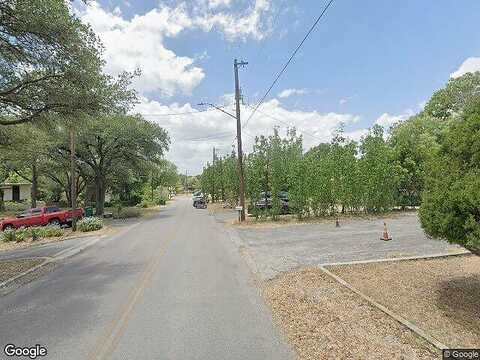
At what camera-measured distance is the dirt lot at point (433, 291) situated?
545 centimetres

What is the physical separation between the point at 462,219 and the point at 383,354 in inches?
107

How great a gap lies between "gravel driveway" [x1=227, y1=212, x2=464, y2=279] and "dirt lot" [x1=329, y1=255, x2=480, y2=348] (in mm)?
1332

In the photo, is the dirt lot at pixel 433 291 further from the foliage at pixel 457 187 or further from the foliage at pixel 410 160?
the foliage at pixel 410 160

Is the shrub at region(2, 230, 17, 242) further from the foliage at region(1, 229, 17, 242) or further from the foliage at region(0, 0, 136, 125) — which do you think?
the foliage at region(0, 0, 136, 125)

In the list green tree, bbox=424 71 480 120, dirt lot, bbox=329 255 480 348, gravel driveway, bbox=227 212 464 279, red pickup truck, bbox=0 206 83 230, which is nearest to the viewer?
dirt lot, bbox=329 255 480 348

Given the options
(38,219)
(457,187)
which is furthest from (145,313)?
(38,219)

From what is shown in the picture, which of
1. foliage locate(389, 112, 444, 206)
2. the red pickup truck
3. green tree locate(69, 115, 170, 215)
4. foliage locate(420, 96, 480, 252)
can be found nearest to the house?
green tree locate(69, 115, 170, 215)

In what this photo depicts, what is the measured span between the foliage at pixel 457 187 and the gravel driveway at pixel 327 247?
428 cm

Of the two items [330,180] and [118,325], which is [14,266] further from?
[330,180]

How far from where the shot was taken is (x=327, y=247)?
12781 mm

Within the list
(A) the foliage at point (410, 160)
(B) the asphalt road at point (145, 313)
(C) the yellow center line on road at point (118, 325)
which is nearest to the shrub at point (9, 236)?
(B) the asphalt road at point (145, 313)

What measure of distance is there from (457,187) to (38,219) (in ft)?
86.8

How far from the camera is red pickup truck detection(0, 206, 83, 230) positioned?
80.3 feet

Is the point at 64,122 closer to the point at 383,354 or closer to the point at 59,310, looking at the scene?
the point at 59,310
